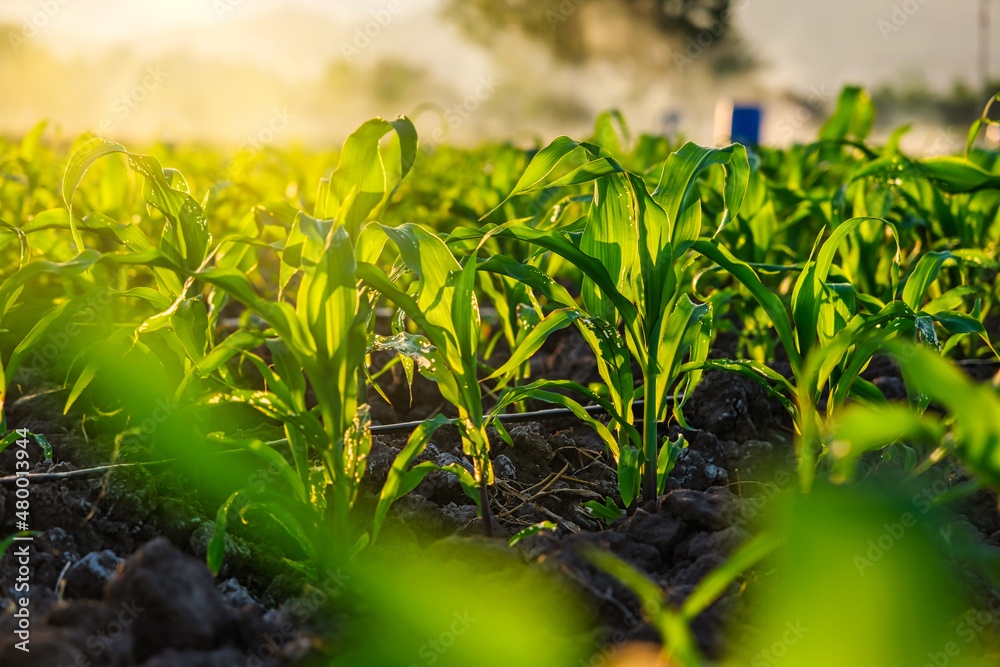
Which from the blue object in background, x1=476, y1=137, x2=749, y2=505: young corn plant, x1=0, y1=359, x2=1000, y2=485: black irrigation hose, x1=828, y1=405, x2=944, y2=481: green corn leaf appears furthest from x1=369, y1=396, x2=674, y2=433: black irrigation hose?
the blue object in background

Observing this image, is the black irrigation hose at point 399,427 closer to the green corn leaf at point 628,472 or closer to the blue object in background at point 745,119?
the green corn leaf at point 628,472

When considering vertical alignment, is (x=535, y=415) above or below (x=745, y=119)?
below

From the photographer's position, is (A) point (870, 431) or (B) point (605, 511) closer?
(A) point (870, 431)

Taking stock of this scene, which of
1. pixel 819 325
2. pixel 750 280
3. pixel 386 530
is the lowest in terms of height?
pixel 386 530

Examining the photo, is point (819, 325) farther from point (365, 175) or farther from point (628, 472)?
point (365, 175)

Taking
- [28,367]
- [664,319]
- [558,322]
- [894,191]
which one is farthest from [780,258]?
[28,367]

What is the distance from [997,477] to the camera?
686mm

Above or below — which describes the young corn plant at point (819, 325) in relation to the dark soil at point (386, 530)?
above

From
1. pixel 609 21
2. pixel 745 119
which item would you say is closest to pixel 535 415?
pixel 745 119

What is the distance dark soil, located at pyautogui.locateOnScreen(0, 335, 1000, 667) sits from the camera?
36.4 inches

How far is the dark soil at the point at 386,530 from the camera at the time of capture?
A: 0.92m

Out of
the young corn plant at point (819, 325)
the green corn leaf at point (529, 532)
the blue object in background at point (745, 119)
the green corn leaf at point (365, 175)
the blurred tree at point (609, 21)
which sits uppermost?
the blurred tree at point (609, 21)

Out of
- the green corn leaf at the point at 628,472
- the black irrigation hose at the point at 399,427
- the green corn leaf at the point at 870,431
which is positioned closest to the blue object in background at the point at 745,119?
the black irrigation hose at the point at 399,427

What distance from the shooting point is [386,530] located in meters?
1.40
